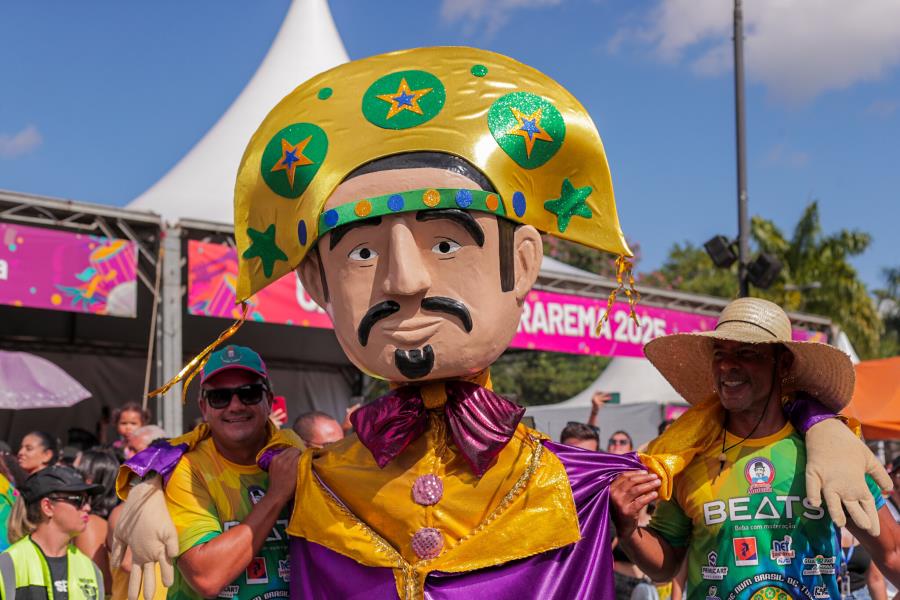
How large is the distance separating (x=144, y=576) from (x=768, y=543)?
192 centimetres

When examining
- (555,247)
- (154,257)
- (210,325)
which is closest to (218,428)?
(154,257)

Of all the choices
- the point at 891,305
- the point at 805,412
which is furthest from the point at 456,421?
the point at 891,305

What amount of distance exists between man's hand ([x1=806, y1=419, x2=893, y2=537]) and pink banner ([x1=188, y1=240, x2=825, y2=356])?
5.78 m

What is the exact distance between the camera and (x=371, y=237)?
274cm

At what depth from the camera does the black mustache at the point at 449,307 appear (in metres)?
2.67

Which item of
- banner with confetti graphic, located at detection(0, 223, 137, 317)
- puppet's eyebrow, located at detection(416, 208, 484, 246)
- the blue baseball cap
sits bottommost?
the blue baseball cap

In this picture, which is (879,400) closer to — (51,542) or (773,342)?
(773,342)

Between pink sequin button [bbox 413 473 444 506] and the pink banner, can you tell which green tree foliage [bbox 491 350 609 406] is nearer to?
the pink banner

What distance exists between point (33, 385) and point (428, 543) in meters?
6.91

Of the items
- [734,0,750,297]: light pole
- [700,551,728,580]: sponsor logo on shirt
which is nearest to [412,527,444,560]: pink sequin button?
[700,551,728,580]: sponsor logo on shirt

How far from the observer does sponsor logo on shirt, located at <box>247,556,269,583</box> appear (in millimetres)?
3051

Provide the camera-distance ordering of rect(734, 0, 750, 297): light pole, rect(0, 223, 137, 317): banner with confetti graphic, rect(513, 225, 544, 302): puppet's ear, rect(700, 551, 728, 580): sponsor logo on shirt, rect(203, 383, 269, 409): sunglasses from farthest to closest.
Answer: rect(734, 0, 750, 297): light pole → rect(0, 223, 137, 317): banner with confetti graphic → rect(203, 383, 269, 409): sunglasses → rect(700, 551, 728, 580): sponsor logo on shirt → rect(513, 225, 544, 302): puppet's ear

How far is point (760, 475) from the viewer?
126 inches

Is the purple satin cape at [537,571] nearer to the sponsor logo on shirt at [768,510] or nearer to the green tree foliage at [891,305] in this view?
the sponsor logo on shirt at [768,510]
